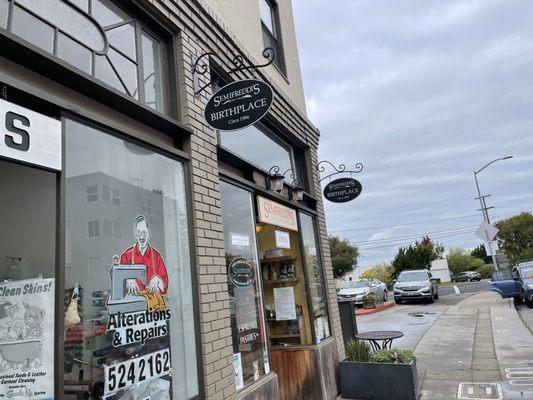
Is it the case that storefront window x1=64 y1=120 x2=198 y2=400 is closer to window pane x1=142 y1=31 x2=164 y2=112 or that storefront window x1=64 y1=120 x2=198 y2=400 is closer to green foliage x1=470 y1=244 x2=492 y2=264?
window pane x1=142 y1=31 x2=164 y2=112

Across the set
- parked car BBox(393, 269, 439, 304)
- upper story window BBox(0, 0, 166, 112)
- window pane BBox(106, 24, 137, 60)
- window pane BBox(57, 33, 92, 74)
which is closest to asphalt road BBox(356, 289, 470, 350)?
parked car BBox(393, 269, 439, 304)

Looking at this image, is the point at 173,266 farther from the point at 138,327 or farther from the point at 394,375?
the point at 394,375

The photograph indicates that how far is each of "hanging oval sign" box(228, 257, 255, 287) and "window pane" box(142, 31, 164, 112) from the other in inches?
72.9

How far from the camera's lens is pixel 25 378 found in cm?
243

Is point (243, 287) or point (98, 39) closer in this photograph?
point (98, 39)

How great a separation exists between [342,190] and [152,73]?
194 inches

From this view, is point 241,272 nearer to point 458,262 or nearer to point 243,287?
point 243,287

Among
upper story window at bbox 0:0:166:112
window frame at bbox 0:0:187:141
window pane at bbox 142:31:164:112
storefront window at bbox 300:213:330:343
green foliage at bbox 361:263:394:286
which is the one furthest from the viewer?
green foliage at bbox 361:263:394:286

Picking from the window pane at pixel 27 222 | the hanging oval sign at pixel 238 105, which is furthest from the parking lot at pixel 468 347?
the window pane at pixel 27 222

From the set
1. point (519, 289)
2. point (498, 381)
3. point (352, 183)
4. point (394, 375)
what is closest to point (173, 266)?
point (394, 375)

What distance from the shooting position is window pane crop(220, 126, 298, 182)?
→ 5.45 metres

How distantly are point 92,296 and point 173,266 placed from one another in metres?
0.91

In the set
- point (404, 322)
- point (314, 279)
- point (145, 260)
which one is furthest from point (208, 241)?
point (404, 322)

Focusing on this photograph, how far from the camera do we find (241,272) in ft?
16.4
